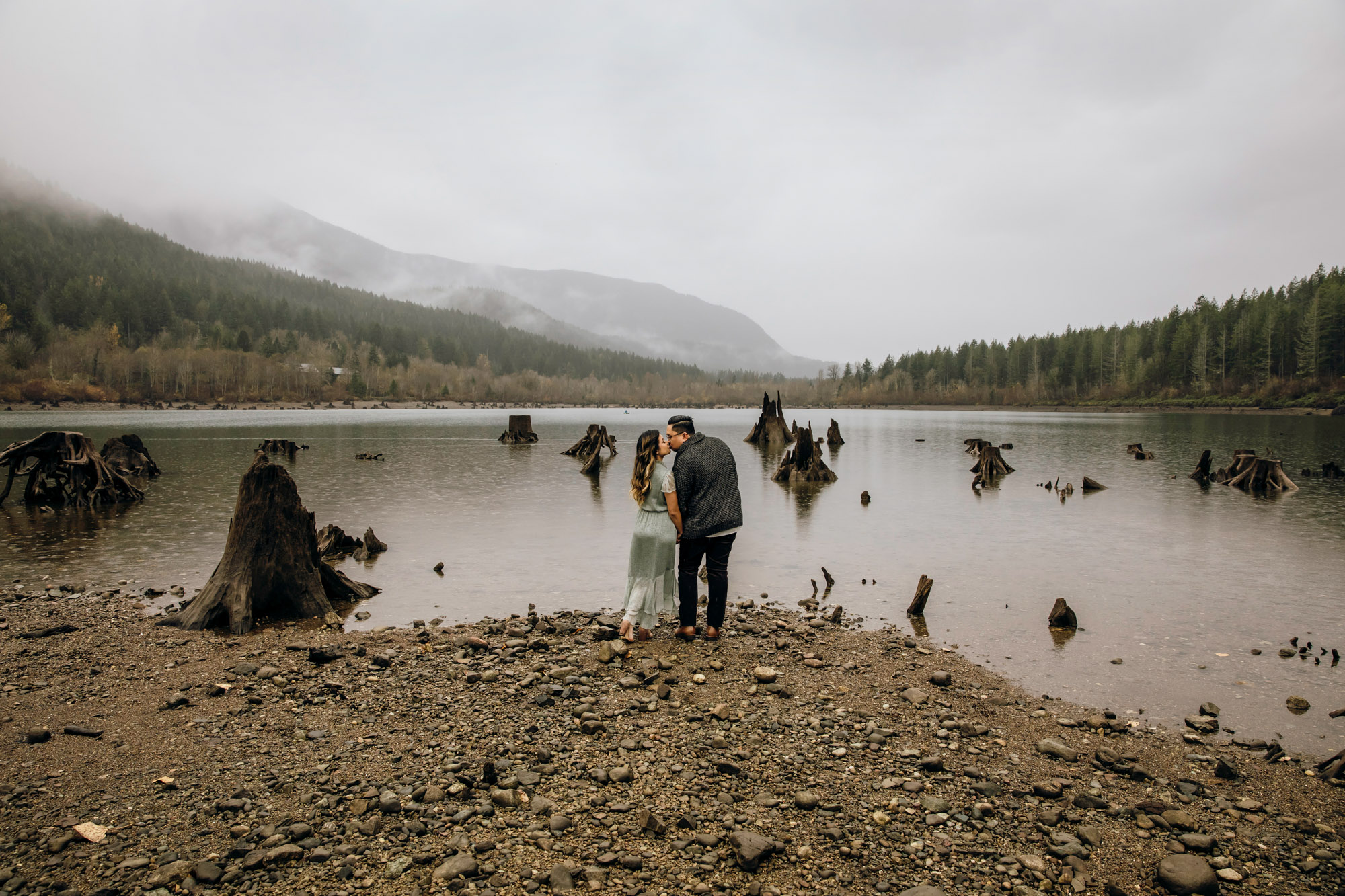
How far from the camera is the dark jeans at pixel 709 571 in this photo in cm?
857

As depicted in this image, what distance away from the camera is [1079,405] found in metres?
168

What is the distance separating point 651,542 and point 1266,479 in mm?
33005

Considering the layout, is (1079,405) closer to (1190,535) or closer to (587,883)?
(1190,535)

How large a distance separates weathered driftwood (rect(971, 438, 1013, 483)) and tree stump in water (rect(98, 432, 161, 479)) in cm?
3778

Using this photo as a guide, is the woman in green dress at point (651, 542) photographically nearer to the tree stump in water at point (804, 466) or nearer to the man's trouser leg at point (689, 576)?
the man's trouser leg at point (689, 576)

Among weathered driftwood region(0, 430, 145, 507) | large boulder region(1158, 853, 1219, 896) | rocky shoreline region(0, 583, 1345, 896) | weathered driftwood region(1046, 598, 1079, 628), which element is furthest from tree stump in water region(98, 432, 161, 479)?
large boulder region(1158, 853, 1219, 896)

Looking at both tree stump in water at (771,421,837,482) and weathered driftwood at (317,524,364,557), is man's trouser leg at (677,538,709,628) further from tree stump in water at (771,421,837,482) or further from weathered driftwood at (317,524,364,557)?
tree stump in water at (771,421,837,482)

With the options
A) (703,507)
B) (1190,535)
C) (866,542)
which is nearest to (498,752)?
(703,507)

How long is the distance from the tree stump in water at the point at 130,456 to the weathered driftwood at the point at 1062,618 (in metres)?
32.9

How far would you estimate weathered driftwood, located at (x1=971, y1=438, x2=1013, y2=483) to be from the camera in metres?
32.3

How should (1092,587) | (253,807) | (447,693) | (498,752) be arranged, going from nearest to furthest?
(253,807)
(498,752)
(447,693)
(1092,587)

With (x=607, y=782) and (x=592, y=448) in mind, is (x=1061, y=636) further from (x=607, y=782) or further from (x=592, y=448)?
(x=592, y=448)

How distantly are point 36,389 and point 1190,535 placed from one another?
575 ft

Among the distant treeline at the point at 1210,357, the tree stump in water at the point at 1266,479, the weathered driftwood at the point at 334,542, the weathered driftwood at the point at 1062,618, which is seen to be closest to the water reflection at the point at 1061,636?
the weathered driftwood at the point at 1062,618
